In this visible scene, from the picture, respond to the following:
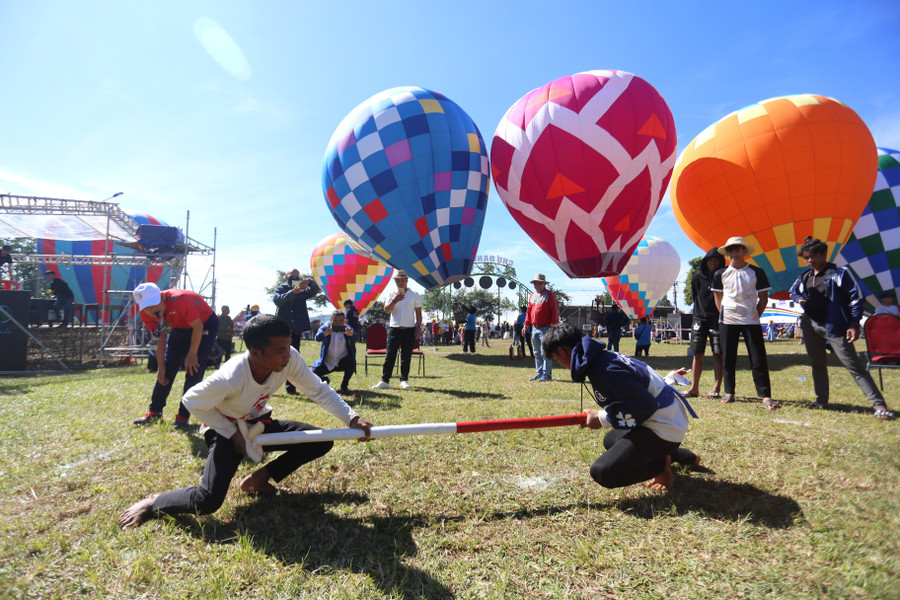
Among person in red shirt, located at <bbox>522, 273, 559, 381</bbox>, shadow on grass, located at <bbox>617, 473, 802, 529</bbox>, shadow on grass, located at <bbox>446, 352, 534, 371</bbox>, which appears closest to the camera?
shadow on grass, located at <bbox>617, 473, 802, 529</bbox>

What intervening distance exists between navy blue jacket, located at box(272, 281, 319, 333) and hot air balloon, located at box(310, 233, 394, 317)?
1965 centimetres

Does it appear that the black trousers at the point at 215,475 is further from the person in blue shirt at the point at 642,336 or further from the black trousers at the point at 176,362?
the person in blue shirt at the point at 642,336

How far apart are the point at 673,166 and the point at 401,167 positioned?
751 cm

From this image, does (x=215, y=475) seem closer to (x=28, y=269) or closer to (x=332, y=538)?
(x=332, y=538)

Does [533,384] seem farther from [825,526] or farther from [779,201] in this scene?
[779,201]

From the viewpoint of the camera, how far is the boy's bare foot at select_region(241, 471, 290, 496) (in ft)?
8.94

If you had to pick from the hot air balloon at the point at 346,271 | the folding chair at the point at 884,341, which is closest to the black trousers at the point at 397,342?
the folding chair at the point at 884,341

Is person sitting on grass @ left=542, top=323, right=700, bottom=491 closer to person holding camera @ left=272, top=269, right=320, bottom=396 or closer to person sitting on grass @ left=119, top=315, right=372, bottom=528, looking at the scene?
person sitting on grass @ left=119, top=315, right=372, bottom=528

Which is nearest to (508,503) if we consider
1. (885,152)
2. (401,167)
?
(401,167)

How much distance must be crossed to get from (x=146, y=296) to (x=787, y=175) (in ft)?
41.5

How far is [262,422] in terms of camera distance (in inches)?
106

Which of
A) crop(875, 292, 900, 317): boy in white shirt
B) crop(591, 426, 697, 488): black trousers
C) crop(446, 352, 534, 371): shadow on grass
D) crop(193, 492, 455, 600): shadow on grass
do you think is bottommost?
crop(446, 352, 534, 371): shadow on grass

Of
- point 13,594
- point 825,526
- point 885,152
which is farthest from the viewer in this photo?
point 885,152

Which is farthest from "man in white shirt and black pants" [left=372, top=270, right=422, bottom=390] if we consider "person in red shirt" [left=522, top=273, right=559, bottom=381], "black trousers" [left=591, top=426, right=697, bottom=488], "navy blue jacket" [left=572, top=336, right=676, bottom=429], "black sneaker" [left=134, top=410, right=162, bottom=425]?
"black trousers" [left=591, top=426, right=697, bottom=488]
